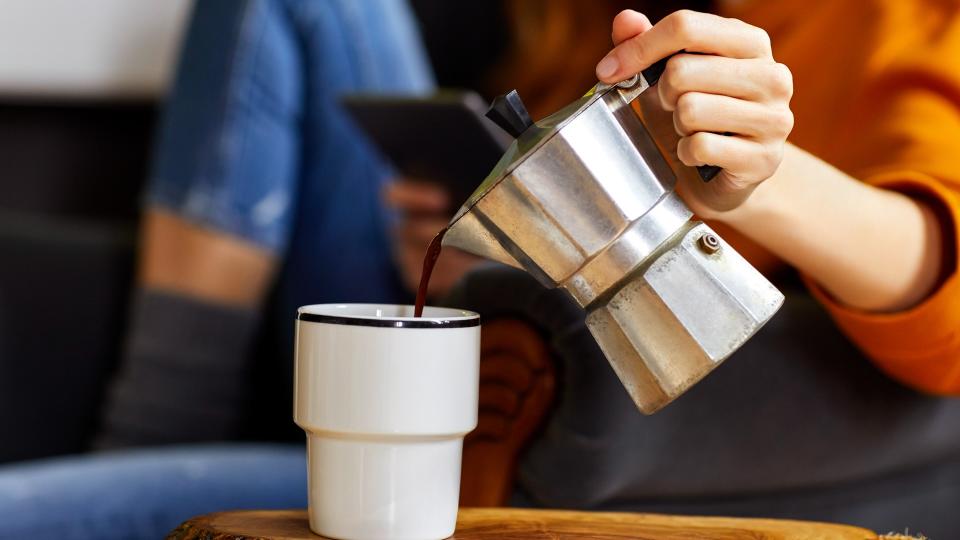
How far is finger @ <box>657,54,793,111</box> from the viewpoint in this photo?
1.80 feet

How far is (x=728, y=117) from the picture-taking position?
56 centimetres

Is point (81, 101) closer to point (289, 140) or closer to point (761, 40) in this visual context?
point (289, 140)

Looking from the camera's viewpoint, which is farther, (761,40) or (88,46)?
(88,46)

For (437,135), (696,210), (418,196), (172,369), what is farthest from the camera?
(172,369)

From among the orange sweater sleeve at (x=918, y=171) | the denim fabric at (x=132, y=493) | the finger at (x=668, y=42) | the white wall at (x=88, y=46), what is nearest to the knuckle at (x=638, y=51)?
the finger at (x=668, y=42)

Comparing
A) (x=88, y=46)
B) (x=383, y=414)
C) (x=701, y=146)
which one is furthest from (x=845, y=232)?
(x=88, y=46)

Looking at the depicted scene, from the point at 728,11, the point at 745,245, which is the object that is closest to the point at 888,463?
the point at 745,245

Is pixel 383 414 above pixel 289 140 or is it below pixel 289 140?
below

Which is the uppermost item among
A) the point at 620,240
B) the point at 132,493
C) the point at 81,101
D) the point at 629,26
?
the point at 81,101

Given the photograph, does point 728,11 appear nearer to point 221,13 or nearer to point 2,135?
point 221,13

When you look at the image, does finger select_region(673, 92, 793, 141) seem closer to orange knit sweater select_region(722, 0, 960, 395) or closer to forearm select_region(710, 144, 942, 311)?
forearm select_region(710, 144, 942, 311)

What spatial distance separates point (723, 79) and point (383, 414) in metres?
0.22

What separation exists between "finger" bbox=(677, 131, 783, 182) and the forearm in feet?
0.24

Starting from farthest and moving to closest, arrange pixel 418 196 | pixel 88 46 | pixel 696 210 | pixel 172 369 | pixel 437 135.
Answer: pixel 88 46
pixel 172 369
pixel 418 196
pixel 437 135
pixel 696 210
